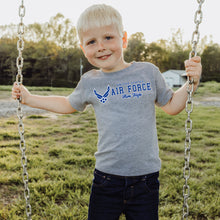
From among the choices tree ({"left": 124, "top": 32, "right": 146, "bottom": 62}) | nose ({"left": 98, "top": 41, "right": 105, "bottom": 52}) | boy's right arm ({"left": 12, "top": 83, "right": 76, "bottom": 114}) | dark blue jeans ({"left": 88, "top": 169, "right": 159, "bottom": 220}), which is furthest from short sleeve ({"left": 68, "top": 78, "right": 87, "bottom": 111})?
tree ({"left": 124, "top": 32, "right": 146, "bottom": 62})

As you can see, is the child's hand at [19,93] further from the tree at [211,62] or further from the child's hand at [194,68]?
the tree at [211,62]

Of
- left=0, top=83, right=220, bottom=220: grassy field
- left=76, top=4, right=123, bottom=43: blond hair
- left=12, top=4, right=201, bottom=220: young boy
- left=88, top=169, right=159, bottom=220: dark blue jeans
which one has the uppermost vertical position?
left=76, top=4, right=123, bottom=43: blond hair

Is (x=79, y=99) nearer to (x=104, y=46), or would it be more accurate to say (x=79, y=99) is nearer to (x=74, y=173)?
(x=104, y=46)

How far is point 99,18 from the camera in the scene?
5.60 feet

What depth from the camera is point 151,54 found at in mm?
46000

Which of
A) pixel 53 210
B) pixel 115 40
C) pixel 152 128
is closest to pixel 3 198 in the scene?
pixel 53 210

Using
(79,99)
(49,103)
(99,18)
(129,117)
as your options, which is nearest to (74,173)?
(49,103)

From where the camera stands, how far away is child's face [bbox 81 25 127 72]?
67.5 inches

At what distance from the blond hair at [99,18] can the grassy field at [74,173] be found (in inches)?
71.0

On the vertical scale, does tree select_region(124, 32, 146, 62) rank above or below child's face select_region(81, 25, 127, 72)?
above

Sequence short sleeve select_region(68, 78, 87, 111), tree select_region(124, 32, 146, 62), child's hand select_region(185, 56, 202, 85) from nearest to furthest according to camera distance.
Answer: child's hand select_region(185, 56, 202, 85)
short sleeve select_region(68, 78, 87, 111)
tree select_region(124, 32, 146, 62)

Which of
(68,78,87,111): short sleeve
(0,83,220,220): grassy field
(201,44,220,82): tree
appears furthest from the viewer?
(201,44,220,82): tree

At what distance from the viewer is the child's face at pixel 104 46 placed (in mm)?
1714

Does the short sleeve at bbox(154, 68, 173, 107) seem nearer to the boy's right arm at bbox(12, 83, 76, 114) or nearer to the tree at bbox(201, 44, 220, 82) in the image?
the boy's right arm at bbox(12, 83, 76, 114)
